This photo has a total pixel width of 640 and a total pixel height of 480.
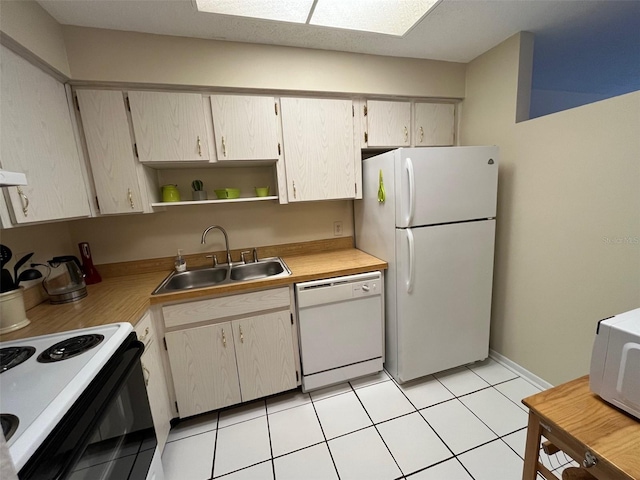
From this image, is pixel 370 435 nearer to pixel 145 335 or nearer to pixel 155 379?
pixel 155 379

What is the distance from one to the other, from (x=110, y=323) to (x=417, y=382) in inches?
76.4

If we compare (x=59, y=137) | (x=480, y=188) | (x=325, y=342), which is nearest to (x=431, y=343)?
(x=325, y=342)

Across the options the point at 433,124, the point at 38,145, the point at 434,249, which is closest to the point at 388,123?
the point at 433,124

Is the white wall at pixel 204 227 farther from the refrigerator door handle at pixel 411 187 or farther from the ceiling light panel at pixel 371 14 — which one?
the ceiling light panel at pixel 371 14

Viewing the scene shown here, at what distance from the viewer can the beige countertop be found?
1.21 metres

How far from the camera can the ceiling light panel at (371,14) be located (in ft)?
4.60

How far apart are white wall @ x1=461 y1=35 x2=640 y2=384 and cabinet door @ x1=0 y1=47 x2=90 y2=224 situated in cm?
276

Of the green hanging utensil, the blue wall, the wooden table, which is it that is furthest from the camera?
the green hanging utensil

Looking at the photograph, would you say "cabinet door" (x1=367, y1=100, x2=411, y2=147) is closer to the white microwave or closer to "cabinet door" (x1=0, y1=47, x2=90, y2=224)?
the white microwave

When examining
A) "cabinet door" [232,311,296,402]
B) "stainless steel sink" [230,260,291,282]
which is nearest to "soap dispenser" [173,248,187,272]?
"stainless steel sink" [230,260,291,282]

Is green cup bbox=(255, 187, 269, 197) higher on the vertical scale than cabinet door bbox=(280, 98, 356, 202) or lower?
lower

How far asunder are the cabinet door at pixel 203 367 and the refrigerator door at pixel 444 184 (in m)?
1.35

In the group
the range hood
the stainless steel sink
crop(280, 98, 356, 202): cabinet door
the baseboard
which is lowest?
the baseboard

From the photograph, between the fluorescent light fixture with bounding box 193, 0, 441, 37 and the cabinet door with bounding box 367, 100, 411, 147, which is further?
the cabinet door with bounding box 367, 100, 411, 147
